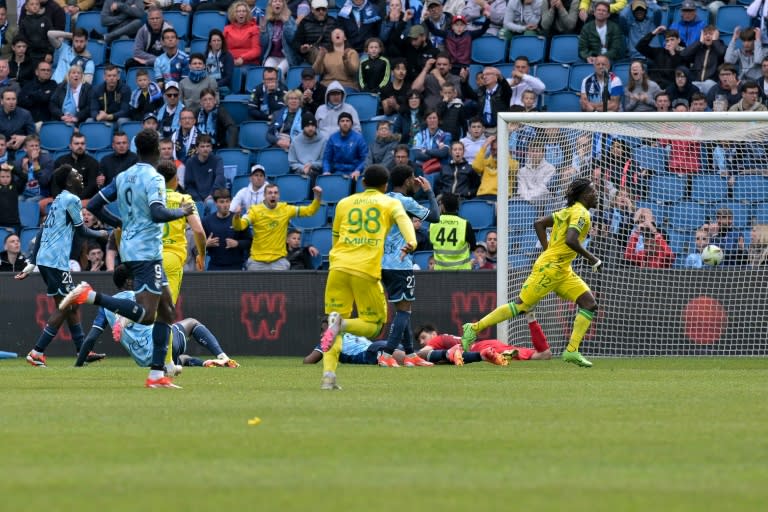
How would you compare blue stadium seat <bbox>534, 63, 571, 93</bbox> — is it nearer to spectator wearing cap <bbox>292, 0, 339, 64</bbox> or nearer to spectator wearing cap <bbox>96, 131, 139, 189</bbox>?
spectator wearing cap <bbox>292, 0, 339, 64</bbox>

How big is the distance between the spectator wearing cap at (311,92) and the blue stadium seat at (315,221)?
1927mm

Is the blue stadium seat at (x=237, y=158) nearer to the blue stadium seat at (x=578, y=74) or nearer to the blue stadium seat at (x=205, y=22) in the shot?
the blue stadium seat at (x=205, y=22)

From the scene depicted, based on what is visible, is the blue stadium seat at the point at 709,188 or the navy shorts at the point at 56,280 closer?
the navy shorts at the point at 56,280

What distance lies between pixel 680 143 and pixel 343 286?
8.64 m

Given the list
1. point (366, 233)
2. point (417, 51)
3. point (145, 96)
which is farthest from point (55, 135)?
point (366, 233)

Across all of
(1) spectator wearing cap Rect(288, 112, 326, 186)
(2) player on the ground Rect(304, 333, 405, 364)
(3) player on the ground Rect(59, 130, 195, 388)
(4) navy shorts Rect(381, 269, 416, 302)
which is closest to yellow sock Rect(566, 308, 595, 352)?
(4) navy shorts Rect(381, 269, 416, 302)

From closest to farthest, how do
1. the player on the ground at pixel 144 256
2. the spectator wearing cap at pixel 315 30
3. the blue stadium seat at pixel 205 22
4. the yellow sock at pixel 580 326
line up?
the player on the ground at pixel 144 256, the yellow sock at pixel 580 326, the spectator wearing cap at pixel 315 30, the blue stadium seat at pixel 205 22

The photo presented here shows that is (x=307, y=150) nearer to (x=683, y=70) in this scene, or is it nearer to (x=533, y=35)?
(x=533, y=35)

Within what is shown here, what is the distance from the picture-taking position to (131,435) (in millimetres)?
8438

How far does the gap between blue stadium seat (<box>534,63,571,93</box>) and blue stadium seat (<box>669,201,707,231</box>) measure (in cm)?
506

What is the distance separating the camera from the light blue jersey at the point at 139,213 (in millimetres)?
12344

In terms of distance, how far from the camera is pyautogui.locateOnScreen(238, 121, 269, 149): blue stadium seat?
2502cm

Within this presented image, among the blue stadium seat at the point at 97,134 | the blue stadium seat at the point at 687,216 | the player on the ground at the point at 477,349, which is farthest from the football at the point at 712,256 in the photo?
the blue stadium seat at the point at 97,134

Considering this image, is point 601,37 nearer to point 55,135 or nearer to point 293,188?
point 293,188
